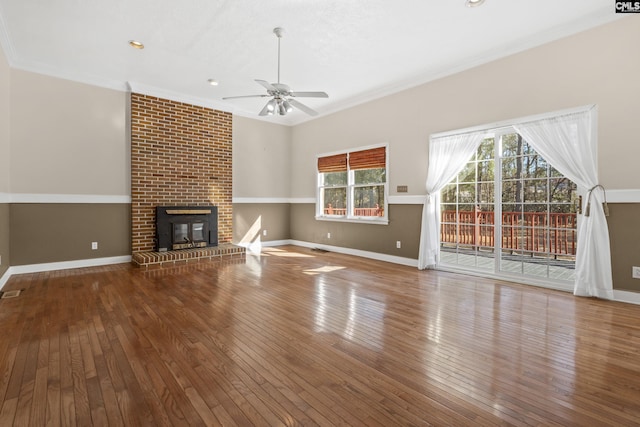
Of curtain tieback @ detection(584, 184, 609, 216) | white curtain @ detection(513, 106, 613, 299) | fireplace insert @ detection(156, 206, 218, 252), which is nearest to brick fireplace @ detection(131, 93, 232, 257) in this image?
fireplace insert @ detection(156, 206, 218, 252)

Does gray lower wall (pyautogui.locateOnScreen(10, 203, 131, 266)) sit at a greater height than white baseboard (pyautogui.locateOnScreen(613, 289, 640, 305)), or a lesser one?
greater

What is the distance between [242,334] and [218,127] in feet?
16.6

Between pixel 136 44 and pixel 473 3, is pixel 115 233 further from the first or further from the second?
pixel 473 3

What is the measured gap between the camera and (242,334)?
249cm

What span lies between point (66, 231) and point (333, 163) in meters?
4.87

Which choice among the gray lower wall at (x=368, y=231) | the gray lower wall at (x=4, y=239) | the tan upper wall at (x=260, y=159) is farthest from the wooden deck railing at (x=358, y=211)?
the gray lower wall at (x=4, y=239)

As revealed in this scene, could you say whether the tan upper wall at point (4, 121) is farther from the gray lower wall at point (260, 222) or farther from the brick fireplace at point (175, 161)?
the gray lower wall at point (260, 222)

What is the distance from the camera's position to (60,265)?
4.79 meters

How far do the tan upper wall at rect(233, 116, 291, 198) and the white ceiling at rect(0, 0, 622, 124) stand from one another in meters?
1.72

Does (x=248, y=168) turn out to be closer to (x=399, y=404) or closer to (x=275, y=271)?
(x=275, y=271)

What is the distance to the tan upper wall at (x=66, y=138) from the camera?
447 centimetres

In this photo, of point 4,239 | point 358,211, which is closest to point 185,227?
point 4,239

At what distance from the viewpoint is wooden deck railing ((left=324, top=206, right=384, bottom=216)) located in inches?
230

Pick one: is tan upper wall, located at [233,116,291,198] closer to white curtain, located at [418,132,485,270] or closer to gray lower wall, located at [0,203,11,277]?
gray lower wall, located at [0,203,11,277]
